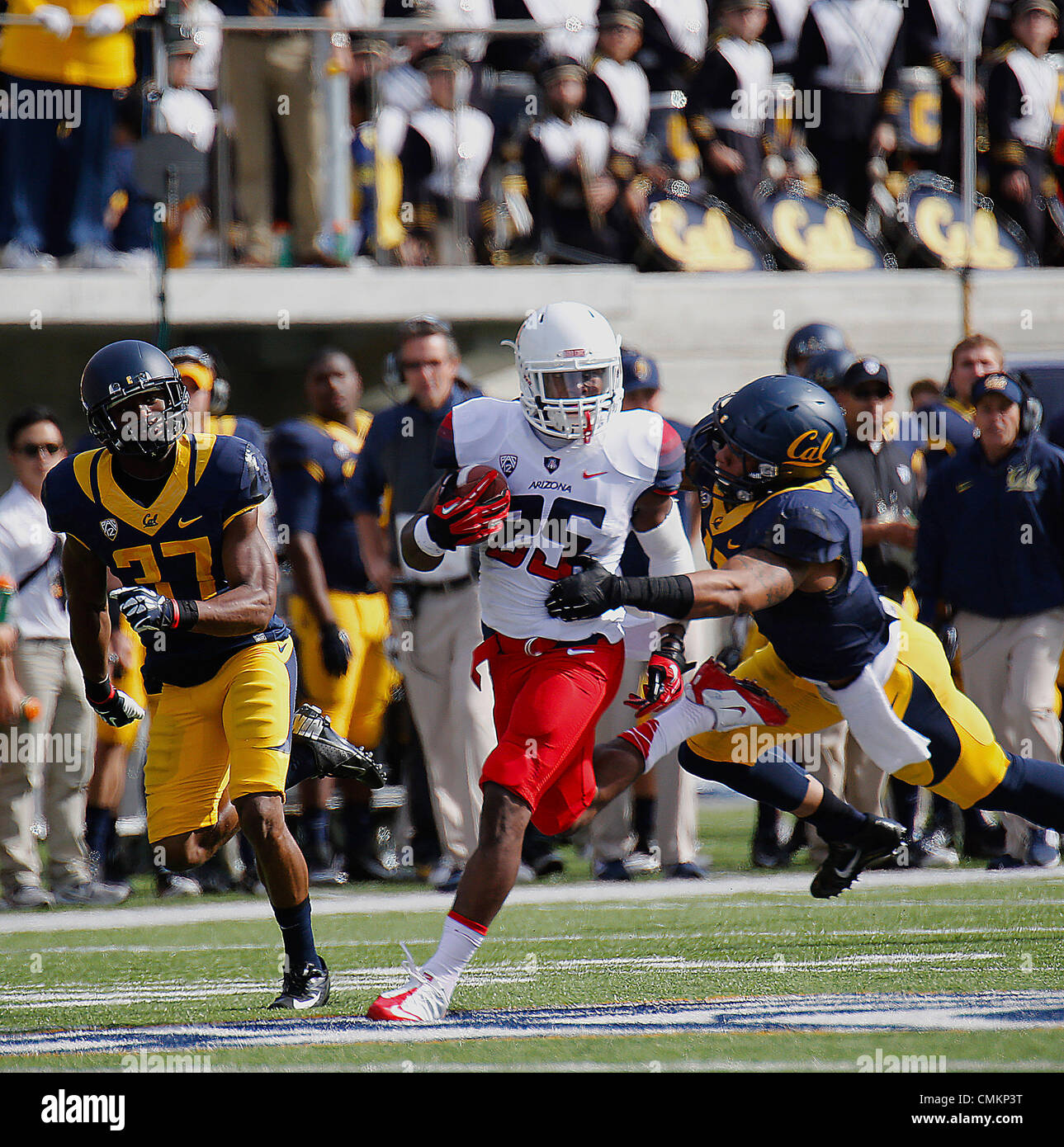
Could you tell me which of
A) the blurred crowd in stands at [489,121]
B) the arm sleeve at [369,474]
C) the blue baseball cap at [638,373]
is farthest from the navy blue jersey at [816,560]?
Answer: the blurred crowd in stands at [489,121]

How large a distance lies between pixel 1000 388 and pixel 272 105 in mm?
4377

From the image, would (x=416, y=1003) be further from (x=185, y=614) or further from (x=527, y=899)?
(x=527, y=899)

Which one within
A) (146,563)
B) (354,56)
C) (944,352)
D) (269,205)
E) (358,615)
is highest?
(354,56)

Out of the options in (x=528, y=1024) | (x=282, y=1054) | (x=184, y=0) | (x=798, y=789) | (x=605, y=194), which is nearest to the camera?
(x=282, y=1054)

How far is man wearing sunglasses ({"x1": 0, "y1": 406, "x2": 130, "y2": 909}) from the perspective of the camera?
A: 6672mm

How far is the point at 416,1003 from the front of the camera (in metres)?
4.02

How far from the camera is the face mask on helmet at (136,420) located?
14.6ft

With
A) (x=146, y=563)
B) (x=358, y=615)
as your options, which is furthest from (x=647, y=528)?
(x=358, y=615)

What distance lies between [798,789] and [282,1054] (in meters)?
2.02

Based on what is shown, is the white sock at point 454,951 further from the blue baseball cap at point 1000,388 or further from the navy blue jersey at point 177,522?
the blue baseball cap at point 1000,388

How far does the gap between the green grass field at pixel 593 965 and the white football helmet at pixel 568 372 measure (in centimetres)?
148

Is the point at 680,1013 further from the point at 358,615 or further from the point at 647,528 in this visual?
the point at 358,615

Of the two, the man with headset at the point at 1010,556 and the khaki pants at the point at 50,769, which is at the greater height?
the man with headset at the point at 1010,556

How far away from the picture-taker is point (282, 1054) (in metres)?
3.56
